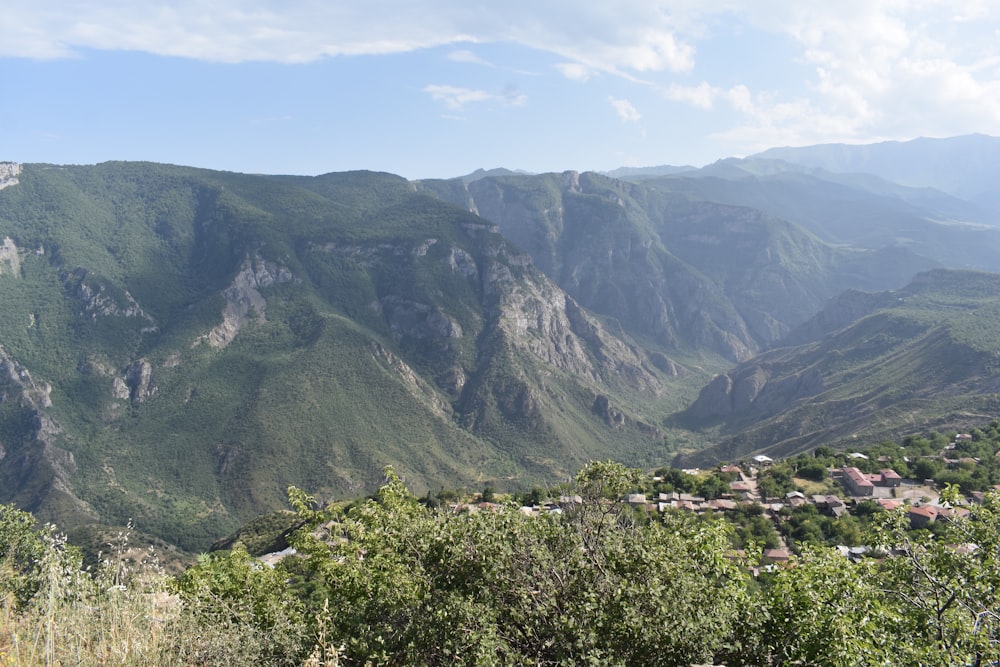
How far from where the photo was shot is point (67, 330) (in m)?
189

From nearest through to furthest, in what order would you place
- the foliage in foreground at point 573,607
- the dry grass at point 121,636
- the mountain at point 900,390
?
the dry grass at point 121,636 < the foliage in foreground at point 573,607 < the mountain at point 900,390

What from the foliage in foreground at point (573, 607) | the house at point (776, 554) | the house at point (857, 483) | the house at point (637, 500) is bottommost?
the house at point (637, 500)

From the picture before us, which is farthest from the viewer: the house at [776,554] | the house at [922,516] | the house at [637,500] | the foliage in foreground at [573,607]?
the house at [637,500]

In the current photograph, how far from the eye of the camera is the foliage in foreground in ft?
45.1

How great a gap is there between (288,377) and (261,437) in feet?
83.7

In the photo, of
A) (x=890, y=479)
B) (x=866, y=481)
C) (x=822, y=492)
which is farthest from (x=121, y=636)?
(x=890, y=479)

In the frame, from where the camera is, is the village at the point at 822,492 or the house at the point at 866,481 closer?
the village at the point at 822,492

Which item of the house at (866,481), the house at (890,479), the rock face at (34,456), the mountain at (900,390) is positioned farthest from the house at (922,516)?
the rock face at (34,456)

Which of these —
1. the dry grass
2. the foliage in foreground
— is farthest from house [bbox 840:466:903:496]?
the dry grass

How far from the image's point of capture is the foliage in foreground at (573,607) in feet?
45.1

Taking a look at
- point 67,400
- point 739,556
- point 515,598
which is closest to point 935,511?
point 739,556

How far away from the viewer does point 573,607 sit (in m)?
14.9

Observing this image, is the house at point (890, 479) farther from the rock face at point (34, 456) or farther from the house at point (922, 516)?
the rock face at point (34, 456)

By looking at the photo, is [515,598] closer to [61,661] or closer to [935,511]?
[61,661]
